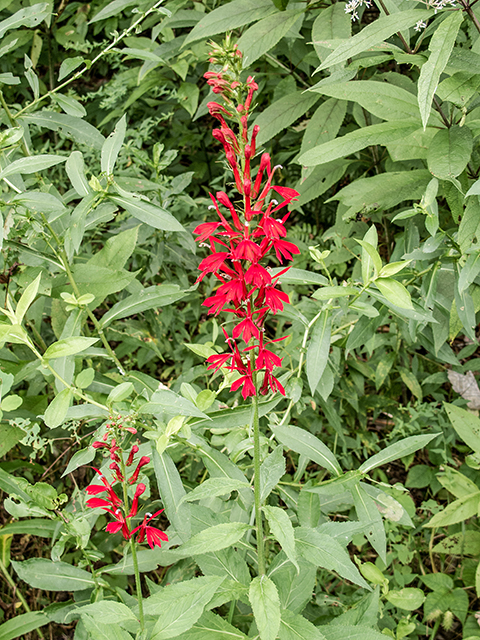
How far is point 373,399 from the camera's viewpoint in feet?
8.02

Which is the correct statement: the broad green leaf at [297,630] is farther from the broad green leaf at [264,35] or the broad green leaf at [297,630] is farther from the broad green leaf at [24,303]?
the broad green leaf at [264,35]

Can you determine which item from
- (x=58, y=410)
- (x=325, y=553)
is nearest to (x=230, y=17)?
(x=58, y=410)

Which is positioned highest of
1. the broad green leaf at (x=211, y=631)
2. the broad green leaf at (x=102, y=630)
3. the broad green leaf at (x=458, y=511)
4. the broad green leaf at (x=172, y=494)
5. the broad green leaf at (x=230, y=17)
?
the broad green leaf at (x=230, y=17)

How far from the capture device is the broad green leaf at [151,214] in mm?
1448

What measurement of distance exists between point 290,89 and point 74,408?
1.57 metres

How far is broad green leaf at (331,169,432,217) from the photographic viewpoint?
1.73m

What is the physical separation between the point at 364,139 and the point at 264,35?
0.54m

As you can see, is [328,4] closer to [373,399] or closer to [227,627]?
[373,399]

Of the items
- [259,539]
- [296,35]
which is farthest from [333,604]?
[296,35]

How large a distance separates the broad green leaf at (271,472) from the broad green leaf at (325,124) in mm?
1199

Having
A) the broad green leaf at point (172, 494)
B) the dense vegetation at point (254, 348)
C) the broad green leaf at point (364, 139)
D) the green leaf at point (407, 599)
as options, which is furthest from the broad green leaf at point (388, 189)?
the green leaf at point (407, 599)

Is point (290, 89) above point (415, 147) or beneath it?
above

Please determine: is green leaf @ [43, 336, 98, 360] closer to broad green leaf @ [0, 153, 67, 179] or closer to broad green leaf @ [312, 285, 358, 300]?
broad green leaf @ [0, 153, 67, 179]

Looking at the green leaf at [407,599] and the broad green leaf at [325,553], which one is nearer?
the broad green leaf at [325,553]
